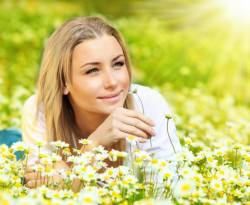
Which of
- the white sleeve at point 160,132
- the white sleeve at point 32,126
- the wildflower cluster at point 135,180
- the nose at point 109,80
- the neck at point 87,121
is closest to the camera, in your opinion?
the wildflower cluster at point 135,180

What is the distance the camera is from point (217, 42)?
976cm

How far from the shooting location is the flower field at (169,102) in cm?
234

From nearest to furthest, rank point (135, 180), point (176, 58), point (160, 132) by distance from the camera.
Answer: point (135, 180)
point (160, 132)
point (176, 58)

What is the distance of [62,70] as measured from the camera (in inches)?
124

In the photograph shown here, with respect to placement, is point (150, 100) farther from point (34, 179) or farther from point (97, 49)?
point (34, 179)

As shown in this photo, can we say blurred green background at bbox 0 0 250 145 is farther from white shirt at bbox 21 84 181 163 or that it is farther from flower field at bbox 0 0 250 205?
white shirt at bbox 21 84 181 163

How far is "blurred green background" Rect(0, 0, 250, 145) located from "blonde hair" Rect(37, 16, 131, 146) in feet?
4.38

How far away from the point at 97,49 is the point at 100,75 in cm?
14

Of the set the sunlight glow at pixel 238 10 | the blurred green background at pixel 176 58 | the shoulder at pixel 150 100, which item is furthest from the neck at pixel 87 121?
the sunlight glow at pixel 238 10

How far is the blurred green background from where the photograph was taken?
622 centimetres

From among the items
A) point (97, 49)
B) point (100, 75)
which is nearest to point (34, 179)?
point (100, 75)

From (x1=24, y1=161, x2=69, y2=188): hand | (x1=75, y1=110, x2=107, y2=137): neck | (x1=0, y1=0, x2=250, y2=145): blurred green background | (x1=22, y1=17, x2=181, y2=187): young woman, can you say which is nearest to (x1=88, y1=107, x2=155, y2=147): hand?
(x1=22, y1=17, x2=181, y2=187): young woman

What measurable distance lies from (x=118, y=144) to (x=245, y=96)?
4.86m

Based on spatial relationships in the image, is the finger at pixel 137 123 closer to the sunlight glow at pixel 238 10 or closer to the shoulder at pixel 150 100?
the shoulder at pixel 150 100
